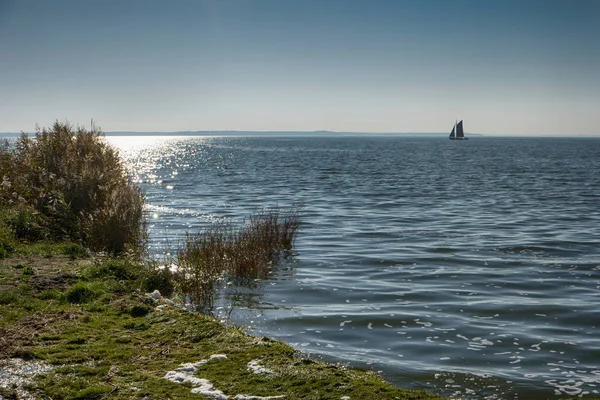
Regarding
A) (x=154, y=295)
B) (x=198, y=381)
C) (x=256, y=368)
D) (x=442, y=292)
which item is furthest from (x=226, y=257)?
(x=198, y=381)

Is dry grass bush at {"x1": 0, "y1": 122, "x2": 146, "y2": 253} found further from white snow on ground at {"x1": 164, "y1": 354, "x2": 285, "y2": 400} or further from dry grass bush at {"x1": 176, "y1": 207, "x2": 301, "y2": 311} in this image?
white snow on ground at {"x1": 164, "y1": 354, "x2": 285, "y2": 400}

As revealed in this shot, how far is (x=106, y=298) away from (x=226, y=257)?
15.3ft

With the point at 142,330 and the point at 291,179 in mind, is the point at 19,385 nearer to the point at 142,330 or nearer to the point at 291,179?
the point at 142,330

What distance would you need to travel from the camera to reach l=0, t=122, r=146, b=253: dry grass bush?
15.2 meters

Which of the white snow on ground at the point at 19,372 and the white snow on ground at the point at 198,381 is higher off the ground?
the white snow on ground at the point at 19,372

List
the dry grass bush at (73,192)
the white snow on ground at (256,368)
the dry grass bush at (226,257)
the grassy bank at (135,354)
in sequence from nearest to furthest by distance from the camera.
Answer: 1. the grassy bank at (135,354)
2. the white snow on ground at (256,368)
3. the dry grass bush at (226,257)
4. the dry grass bush at (73,192)

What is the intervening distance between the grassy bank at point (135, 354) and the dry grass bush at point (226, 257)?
1377 millimetres

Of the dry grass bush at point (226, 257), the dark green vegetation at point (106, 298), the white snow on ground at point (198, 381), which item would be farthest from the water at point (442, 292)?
the white snow on ground at point (198, 381)

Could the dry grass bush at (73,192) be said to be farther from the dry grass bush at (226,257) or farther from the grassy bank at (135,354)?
the grassy bank at (135,354)

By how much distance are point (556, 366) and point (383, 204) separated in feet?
74.3

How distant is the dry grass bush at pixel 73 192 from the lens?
50.0 ft

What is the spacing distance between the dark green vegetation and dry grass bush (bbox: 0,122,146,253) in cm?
4

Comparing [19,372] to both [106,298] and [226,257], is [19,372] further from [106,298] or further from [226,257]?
[226,257]

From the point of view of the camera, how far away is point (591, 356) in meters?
9.14
